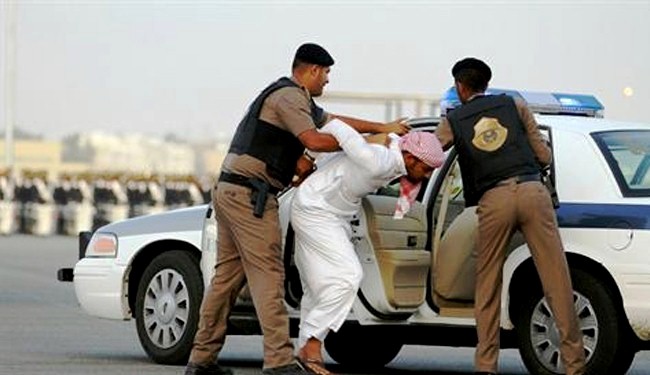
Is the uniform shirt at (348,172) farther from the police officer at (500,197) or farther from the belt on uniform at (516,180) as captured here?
the belt on uniform at (516,180)

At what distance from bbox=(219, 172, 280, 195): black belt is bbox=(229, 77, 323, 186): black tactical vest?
0.07 m

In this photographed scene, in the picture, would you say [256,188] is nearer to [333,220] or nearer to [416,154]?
[333,220]

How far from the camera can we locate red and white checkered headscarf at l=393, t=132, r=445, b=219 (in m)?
10.9

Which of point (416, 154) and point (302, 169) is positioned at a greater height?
point (416, 154)

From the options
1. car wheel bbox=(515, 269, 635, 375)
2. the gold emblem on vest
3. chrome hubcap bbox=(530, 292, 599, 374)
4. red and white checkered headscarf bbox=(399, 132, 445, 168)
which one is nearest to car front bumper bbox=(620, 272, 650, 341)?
car wheel bbox=(515, 269, 635, 375)

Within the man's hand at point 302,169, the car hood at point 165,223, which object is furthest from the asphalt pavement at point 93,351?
the man's hand at point 302,169

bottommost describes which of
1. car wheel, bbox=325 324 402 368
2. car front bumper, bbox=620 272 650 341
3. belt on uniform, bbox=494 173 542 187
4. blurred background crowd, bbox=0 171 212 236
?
blurred background crowd, bbox=0 171 212 236

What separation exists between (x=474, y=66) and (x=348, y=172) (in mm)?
838

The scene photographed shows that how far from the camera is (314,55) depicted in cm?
1105

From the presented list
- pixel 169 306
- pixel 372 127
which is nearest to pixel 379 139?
pixel 372 127

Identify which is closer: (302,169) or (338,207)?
(338,207)

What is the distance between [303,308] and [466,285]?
898 mm

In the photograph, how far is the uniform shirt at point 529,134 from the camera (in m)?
11.0

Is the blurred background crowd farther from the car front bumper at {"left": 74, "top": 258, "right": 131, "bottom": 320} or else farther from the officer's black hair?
the officer's black hair
